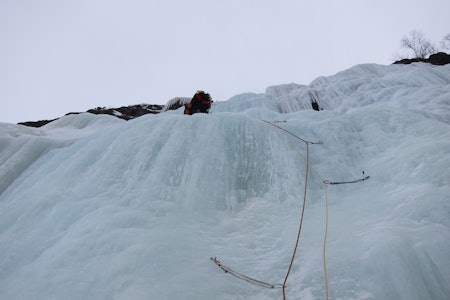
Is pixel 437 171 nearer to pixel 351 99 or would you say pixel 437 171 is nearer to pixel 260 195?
pixel 260 195

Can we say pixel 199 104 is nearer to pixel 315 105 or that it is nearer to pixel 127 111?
pixel 315 105

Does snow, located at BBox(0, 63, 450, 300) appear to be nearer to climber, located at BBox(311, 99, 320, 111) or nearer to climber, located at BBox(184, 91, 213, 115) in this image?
climber, located at BBox(184, 91, 213, 115)

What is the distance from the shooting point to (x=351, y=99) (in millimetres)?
10250

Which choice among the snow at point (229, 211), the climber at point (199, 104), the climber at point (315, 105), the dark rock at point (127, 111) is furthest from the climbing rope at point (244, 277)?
the dark rock at point (127, 111)

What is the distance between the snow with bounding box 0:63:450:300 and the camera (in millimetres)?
2227

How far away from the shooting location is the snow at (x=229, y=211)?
7.30ft

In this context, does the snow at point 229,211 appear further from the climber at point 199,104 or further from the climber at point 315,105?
the climber at point 315,105

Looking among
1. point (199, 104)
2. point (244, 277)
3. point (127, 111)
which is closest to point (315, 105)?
point (199, 104)

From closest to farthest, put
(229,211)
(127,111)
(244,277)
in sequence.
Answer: (244,277)
(229,211)
(127,111)

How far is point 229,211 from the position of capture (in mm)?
3477

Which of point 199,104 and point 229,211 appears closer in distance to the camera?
point 229,211

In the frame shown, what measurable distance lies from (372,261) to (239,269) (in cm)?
A: 107

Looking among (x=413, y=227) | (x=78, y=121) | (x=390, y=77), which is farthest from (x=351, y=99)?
(x=78, y=121)

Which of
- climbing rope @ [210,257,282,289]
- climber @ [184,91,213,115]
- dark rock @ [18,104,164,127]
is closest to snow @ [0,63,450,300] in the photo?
climbing rope @ [210,257,282,289]
